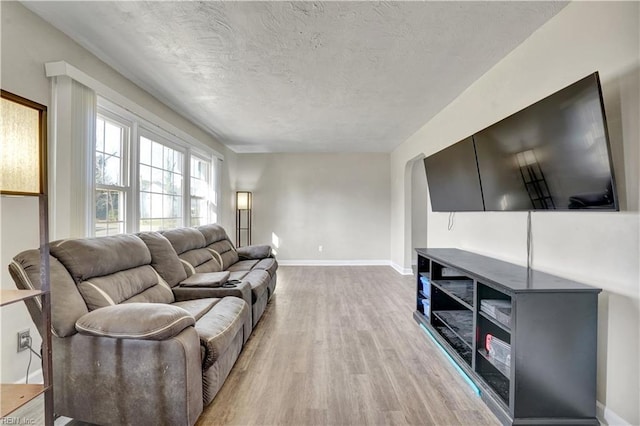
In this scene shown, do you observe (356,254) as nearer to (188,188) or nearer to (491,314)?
(188,188)

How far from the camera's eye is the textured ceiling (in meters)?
1.86

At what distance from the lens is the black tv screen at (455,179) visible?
2.51 m

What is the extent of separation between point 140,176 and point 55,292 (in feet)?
6.54

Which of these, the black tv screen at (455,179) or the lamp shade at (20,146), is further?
the black tv screen at (455,179)

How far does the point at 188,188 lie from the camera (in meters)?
4.46

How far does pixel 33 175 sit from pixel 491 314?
254 centimetres

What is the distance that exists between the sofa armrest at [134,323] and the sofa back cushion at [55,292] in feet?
0.24

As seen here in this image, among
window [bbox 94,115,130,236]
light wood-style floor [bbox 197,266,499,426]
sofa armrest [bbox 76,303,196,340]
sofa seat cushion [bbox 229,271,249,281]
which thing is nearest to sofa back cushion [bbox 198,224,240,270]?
sofa seat cushion [bbox 229,271,249,281]

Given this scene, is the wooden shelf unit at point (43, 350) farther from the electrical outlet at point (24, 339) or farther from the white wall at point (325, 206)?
the white wall at point (325, 206)

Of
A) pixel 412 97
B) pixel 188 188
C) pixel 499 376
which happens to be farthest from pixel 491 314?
pixel 188 188

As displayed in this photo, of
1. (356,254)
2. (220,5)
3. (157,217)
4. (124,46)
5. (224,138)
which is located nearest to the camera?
(220,5)

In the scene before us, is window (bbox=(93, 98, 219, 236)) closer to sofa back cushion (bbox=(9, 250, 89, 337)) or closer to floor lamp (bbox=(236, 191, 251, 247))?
sofa back cushion (bbox=(9, 250, 89, 337))

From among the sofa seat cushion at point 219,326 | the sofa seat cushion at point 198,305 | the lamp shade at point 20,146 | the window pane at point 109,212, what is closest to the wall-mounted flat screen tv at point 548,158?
the sofa seat cushion at point 219,326

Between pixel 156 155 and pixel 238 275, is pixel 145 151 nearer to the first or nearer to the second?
pixel 156 155
